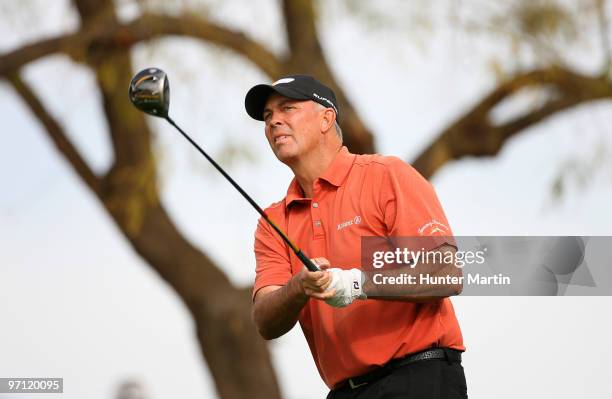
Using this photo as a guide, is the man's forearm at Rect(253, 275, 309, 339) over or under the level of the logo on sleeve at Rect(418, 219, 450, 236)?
under

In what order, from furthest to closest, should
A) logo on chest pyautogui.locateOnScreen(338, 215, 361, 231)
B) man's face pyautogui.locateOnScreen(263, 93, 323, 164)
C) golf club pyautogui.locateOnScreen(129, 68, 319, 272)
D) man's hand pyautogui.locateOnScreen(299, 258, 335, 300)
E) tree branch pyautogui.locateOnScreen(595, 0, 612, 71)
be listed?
tree branch pyautogui.locateOnScreen(595, 0, 612, 71) < man's face pyautogui.locateOnScreen(263, 93, 323, 164) < golf club pyautogui.locateOnScreen(129, 68, 319, 272) < logo on chest pyautogui.locateOnScreen(338, 215, 361, 231) < man's hand pyautogui.locateOnScreen(299, 258, 335, 300)

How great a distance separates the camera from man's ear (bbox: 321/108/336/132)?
4938 millimetres

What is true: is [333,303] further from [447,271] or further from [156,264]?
[156,264]

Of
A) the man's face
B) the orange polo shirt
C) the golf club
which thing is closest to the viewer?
the orange polo shirt

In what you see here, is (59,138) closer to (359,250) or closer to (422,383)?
(359,250)

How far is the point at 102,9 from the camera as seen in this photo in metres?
12.6

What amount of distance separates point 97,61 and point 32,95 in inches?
71.3

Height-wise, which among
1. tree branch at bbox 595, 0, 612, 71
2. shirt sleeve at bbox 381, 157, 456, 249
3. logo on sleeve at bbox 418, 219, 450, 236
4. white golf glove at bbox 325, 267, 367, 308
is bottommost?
white golf glove at bbox 325, 267, 367, 308

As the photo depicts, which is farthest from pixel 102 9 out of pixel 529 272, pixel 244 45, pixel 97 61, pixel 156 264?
pixel 529 272

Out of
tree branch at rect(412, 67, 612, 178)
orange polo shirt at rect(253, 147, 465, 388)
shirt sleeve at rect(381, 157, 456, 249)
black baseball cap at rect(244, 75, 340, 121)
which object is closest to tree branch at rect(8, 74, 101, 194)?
tree branch at rect(412, 67, 612, 178)

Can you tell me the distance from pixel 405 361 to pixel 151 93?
54.0 inches

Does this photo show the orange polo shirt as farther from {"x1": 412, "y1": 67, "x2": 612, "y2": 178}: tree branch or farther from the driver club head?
{"x1": 412, "y1": 67, "x2": 612, "y2": 178}: tree branch

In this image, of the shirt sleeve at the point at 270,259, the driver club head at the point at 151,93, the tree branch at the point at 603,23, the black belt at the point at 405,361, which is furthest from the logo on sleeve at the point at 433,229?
the tree branch at the point at 603,23

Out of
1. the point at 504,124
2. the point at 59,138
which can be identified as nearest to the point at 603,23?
the point at 504,124
